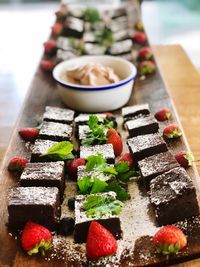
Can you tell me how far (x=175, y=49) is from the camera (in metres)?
4.11

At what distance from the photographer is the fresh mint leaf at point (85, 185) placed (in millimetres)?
2057

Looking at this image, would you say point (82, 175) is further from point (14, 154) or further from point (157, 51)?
point (157, 51)

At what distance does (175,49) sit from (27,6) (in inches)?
101

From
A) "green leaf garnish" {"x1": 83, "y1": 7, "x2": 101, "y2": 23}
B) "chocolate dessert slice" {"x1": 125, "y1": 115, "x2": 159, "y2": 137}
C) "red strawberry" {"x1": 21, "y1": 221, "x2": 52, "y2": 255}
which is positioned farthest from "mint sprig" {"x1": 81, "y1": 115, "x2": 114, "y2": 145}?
"green leaf garnish" {"x1": 83, "y1": 7, "x2": 101, "y2": 23}

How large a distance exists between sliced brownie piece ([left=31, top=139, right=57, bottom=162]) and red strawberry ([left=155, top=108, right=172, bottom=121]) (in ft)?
1.97

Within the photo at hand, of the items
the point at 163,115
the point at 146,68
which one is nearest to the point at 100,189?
the point at 163,115

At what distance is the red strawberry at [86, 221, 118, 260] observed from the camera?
180 centimetres

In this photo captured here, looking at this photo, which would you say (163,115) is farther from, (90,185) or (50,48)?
(50,48)

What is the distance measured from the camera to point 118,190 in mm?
2098

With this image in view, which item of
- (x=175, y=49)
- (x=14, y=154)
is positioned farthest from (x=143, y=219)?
(x=175, y=49)

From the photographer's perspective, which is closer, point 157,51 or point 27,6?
point 157,51

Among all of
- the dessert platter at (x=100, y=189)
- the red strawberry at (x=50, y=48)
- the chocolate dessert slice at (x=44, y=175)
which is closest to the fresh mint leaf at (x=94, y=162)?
the dessert platter at (x=100, y=189)

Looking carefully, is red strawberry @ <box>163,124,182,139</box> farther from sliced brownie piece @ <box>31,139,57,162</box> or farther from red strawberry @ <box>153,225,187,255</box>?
red strawberry @ <box>153,225,187,255</box>

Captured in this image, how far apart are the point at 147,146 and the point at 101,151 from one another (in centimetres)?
19
